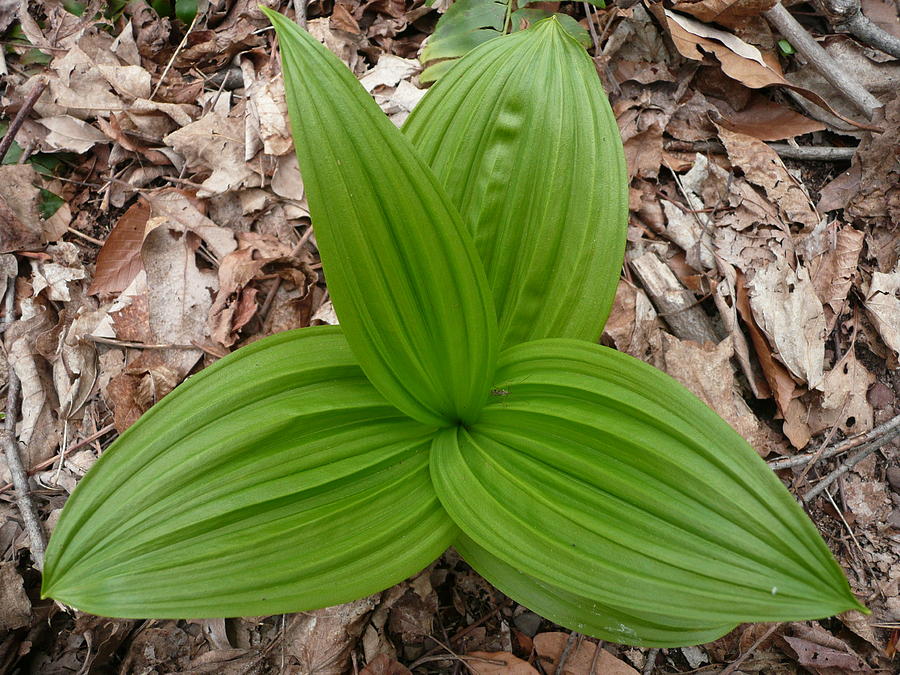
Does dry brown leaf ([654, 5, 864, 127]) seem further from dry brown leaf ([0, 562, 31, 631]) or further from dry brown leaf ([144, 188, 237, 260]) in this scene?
dry brown leaf ([0, 562, 31, 631])

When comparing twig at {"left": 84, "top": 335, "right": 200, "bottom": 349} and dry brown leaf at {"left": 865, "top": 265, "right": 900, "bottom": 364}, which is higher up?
dry brown leaf at {"left": 865, "top": 265, "right": 900, "bottom": 364}

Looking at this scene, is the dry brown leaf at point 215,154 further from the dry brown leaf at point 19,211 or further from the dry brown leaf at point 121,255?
the dry brown leaf at point 19,211

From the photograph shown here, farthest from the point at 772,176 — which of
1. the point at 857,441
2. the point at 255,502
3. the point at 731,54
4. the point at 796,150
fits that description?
the point at 255,502

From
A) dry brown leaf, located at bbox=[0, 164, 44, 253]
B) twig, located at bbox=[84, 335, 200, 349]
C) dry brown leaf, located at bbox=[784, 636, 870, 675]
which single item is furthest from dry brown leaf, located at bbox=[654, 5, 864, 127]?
dry brown leaf, located at bbox=[0, 164, 44, 253]

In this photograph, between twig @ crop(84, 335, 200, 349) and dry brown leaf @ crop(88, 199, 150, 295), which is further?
dry brown leaf @ crop(88, 199, 150, 295)

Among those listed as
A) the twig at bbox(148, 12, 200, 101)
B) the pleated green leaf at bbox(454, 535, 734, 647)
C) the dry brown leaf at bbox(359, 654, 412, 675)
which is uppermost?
the twig at bbox(148, 12, 200, 101)

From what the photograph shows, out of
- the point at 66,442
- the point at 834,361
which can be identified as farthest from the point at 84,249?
the point at 834,361

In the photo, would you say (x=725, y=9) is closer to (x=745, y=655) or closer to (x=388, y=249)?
(x=388, y=249)
